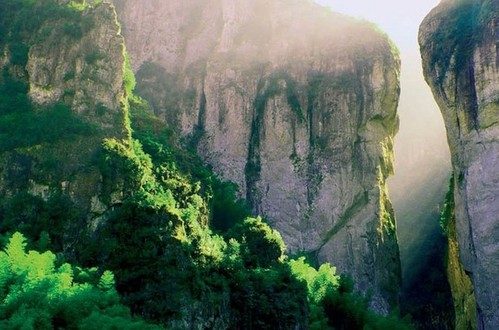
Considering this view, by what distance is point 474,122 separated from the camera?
920 inches

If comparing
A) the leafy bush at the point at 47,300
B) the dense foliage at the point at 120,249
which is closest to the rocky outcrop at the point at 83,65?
the dense foliage at the point at 120,249

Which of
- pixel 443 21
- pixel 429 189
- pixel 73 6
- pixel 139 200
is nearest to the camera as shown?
pixel 139 200

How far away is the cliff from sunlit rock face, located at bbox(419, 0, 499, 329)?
41.3 ft

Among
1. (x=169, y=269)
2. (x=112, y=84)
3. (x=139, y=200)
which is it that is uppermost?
(x=112, y=84)

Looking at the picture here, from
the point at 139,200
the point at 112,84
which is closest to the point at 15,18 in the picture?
the point at 112,84

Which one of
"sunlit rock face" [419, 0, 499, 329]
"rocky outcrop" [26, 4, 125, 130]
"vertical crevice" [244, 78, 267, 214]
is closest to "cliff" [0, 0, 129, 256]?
"rocky outcrop" [26, 4, 125, 130]

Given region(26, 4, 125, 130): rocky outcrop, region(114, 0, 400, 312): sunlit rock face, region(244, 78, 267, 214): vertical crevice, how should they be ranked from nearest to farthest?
region(26, 4, 125, 130): rocky outcrop < region(114, 0, 400, 312): sunlit rock face < region(244, 78, 267, 214): vertical crevice

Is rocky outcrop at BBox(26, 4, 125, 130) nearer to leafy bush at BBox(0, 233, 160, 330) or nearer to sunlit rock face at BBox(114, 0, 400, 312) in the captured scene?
leafy bush at BBox(0, 233, 160, 330)

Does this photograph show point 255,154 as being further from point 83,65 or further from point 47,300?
point 47,300

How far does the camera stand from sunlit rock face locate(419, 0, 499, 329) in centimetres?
2183

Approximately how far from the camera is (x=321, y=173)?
108ft

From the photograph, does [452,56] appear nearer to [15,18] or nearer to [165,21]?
[15,18]

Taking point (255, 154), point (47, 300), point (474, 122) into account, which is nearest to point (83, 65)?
point (47, 300)

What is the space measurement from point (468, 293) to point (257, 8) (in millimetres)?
22057
